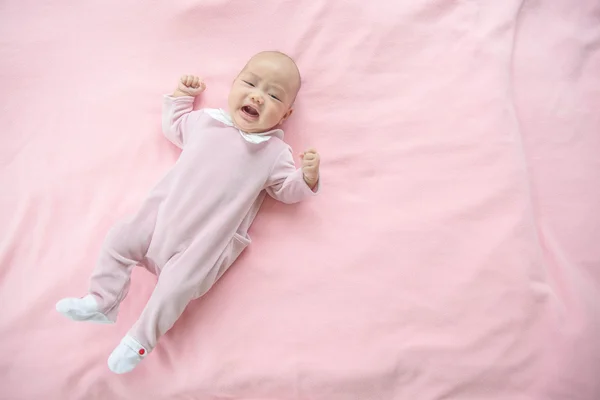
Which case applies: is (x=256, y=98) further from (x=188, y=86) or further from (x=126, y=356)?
(x=126, y=356)

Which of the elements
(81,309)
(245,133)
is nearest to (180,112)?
(245,133)

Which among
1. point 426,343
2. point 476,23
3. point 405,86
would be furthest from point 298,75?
point 426,343

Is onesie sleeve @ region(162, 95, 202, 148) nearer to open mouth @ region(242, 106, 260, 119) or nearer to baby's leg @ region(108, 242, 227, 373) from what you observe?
open mouth @ region(242, 106, 260, 119)

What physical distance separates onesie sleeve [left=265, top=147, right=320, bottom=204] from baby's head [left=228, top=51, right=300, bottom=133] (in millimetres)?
99

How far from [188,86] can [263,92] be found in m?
0.23

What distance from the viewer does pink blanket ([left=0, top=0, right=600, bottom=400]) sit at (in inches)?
39.7

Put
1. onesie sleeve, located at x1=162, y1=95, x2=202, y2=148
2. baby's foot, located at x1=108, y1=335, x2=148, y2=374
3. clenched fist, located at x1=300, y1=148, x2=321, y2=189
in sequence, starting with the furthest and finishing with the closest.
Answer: onesie sleeve, located at x1=162, y1=95, x2=202, y2=148 → clenched fist, located at x1=300, y1=148, x2=321, y2=189 → baby's foot, located at x1=108, y1=335, x2=148, y2=374

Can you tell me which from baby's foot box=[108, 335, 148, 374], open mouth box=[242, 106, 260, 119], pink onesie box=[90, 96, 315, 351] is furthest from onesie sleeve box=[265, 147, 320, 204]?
baby's foot box=[108, 335, 148, 374]

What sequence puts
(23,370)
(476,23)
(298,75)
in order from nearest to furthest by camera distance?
(23,370), (298,75), (476,23)

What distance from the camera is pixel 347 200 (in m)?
1.15

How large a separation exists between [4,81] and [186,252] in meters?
0.74

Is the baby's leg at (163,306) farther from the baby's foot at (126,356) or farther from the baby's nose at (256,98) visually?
the baby's nose at (256,98)

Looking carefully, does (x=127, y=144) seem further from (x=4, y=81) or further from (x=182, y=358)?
(x=182, y=358)

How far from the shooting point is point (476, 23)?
4.25ft
